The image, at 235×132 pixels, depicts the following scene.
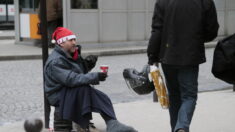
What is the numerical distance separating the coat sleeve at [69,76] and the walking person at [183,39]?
61 centimetres

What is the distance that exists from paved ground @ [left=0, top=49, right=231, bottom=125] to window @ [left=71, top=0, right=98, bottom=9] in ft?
6.68

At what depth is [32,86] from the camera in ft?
30.0

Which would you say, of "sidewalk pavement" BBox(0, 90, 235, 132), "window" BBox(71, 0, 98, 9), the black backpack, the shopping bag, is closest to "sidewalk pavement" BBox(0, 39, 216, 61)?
"window" BBox(71, 0, 98, 9)

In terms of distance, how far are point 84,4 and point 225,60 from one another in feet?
36.4

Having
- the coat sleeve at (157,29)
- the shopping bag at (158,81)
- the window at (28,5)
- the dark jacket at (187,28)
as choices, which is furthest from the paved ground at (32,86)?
the window at (28,5)

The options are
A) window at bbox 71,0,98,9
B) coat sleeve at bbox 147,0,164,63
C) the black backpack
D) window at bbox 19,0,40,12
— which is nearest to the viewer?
the black backpack

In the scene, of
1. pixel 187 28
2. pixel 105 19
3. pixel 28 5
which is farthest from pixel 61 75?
pixel 28 5

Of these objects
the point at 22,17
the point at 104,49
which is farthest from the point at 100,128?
the point at 22,17

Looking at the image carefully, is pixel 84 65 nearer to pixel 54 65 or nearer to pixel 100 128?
pixel 54 65

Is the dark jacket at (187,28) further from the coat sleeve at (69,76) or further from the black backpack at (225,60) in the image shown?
the coat sleeve at (69,76)

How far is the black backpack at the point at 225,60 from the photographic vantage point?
13.3 ft

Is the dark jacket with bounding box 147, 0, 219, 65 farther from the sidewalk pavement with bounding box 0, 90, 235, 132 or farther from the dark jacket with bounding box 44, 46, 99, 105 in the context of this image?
the sidewalk pavement with bounding box 0, 90, 235, 132

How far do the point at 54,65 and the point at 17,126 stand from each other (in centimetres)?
124

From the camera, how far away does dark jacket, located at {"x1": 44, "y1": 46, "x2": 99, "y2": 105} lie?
4.70 m
